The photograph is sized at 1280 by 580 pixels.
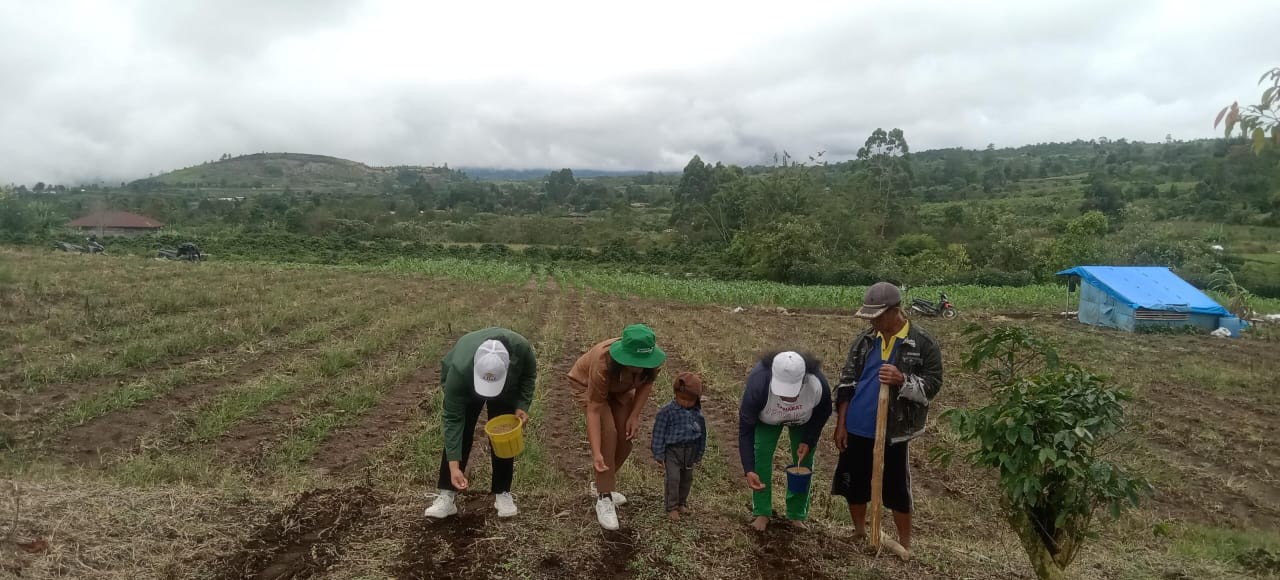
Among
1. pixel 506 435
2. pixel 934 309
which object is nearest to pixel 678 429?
pixel 506 435

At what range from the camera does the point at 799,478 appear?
386 cm

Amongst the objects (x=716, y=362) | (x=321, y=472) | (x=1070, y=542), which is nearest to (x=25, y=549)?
(x=321, y=472)

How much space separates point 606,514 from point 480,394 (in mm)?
1046

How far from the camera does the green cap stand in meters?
3.58

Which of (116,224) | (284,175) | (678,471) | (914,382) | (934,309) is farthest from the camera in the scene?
(284,175)

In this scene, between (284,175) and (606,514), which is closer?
(606,514)

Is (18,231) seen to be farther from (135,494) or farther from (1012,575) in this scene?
(1012,575)

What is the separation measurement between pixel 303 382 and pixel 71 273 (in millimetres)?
12969

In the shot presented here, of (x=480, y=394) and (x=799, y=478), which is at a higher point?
(x=480, y=394)

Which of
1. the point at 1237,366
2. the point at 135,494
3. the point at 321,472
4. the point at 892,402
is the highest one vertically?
the point at 892,402

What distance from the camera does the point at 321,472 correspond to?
17.0 feet

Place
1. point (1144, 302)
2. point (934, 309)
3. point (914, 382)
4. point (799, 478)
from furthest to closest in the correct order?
point (934, 309)
point (1144, 302)
point (799, 478)
point (914, 382)

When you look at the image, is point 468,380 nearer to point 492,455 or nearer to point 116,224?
point 492,455

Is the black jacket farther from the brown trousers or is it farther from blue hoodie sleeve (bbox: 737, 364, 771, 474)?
the brown trousers
